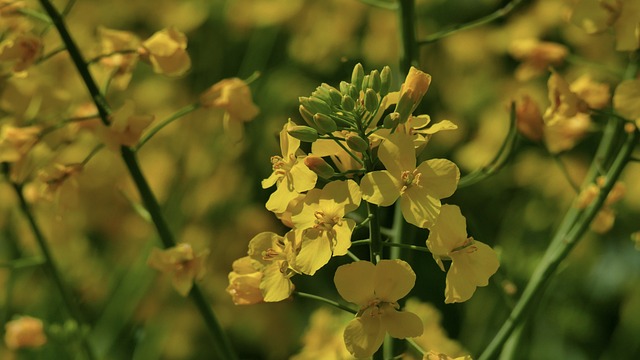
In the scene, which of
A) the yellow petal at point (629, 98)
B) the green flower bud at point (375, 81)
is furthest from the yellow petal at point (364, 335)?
the yellow petal at point (629, 98)

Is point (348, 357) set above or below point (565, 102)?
below

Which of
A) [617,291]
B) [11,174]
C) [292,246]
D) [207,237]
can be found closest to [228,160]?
[207,237]

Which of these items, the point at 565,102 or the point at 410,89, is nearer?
the point at 410,89

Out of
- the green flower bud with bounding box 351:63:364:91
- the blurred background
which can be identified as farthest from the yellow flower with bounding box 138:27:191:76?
the blurred background

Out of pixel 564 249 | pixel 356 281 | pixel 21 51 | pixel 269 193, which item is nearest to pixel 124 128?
pixel 21 51

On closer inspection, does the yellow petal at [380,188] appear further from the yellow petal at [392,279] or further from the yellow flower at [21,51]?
the yellow flower at [21,51]

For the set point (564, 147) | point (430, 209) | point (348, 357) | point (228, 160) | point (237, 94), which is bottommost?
point (228, 160)

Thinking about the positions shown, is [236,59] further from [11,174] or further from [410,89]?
[410,89]

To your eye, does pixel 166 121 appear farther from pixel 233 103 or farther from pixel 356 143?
pixel 356 143
